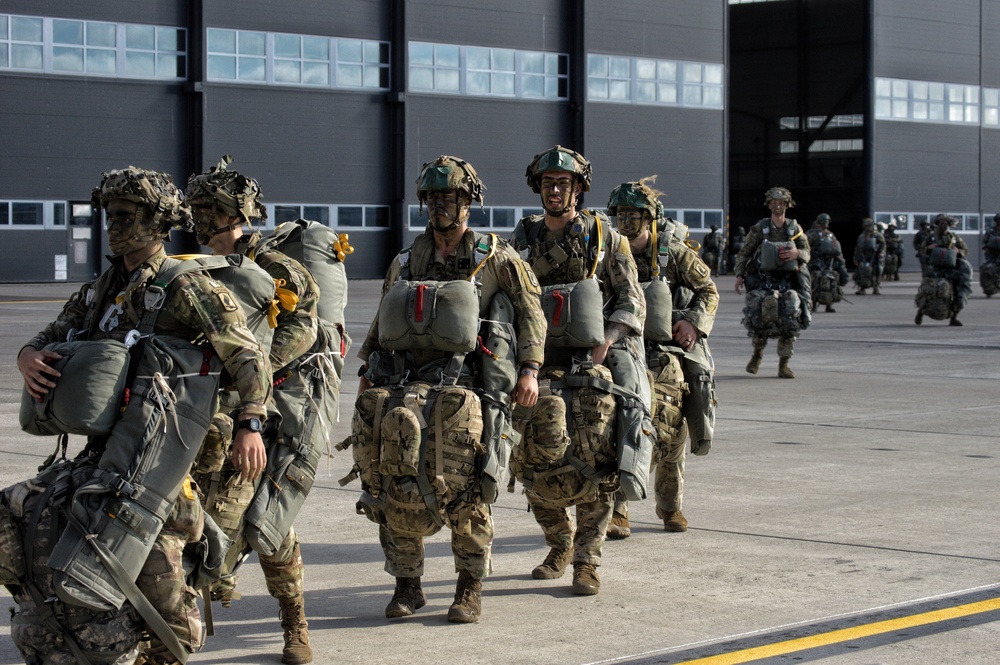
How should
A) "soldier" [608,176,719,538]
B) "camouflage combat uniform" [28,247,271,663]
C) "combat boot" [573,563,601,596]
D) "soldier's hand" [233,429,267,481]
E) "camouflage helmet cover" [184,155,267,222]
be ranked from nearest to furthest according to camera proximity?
"camouflage combat uniform" [28,247,271,663], "soldier's hand" [233,429,267,481], "camouflage helmet cover" [184,155,267,222], "combat boot" [573,563,601,596], "soldier" [608,176,719,538]

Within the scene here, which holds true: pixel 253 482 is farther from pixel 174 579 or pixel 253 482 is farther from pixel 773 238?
pixel 773 238

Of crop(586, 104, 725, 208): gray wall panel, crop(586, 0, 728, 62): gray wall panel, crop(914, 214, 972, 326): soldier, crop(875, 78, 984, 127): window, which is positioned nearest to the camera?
crop(914, 214, 972, 326): soldier

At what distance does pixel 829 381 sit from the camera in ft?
56.6

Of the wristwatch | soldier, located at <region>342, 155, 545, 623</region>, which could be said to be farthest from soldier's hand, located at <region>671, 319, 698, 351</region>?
the wristwatch

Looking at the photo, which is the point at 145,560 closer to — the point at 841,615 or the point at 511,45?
the point at 841,615

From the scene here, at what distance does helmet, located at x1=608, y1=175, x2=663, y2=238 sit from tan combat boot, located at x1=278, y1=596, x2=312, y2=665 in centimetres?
369

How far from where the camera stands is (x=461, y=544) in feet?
22.0

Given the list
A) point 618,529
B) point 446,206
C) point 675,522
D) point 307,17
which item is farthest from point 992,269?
point 446,206

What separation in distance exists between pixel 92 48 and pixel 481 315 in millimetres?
36988

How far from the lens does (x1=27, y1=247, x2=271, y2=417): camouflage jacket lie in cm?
503

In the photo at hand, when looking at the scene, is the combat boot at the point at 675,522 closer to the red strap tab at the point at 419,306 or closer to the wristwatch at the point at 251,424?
the red strap tab at the point at 419,306

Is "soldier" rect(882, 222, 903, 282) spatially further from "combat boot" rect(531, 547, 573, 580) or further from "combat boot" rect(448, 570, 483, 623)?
"combat boot" rect(448, 570, 483, 623)

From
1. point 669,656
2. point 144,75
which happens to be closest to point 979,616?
point 669,656

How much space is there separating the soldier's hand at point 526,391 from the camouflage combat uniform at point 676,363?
79.3 inches
